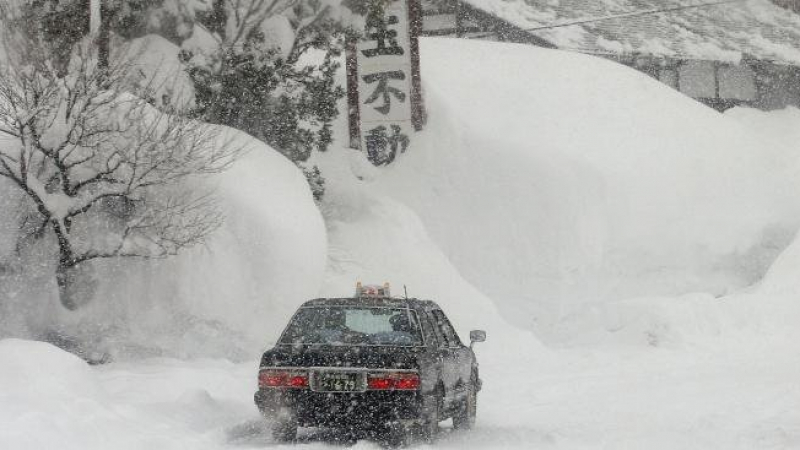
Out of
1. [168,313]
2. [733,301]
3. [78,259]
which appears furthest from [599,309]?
[78,259]

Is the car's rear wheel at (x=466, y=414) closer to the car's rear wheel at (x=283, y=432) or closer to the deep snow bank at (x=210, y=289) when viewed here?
the car's rear wheel at (x=283, y=432)

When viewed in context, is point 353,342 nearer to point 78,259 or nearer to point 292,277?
point 78,259

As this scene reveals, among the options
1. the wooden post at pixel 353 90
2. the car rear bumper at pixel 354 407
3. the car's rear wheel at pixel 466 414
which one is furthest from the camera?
the wooden post at pixel 353 90

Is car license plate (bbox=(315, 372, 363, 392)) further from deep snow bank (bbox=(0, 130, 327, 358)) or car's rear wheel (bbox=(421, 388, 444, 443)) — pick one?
deep snow bank (bbox=(0, 130, 327, 358))

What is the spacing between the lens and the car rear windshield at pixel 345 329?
9.45 meters

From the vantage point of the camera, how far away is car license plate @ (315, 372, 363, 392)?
8805mm

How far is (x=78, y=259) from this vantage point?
15305 mm

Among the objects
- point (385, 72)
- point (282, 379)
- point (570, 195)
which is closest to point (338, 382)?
point (282, 379)

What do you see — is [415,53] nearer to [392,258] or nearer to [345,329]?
[392,258]

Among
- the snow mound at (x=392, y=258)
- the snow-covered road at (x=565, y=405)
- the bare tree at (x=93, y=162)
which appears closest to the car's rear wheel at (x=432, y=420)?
the snow-covered road at (x=565, y=405)

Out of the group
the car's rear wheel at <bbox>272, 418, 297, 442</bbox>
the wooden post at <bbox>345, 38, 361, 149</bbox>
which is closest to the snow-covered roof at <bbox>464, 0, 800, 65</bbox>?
the wooden post at <bbox>345, 38, 361, 149</bbox>

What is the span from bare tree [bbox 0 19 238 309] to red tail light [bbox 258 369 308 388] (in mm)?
6511

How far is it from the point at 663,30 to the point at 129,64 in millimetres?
22060

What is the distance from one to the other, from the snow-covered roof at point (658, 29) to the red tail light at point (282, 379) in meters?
24.0
